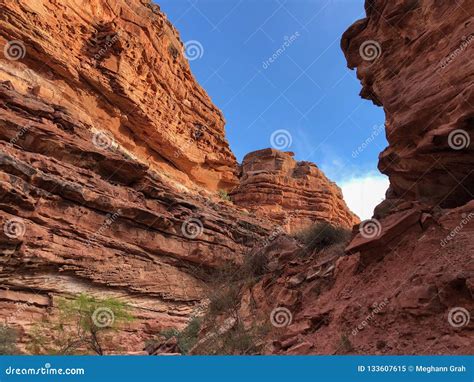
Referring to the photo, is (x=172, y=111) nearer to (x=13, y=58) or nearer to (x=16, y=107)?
(x=13, y=58)

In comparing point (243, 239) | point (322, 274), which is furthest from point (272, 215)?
point (322, 274)

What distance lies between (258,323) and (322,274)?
1.87 m

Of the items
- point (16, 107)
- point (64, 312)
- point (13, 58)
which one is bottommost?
point (64, 312)

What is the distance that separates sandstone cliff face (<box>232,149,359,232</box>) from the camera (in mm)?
44719

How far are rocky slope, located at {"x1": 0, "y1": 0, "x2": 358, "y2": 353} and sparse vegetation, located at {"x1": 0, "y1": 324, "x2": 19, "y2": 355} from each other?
693 mm

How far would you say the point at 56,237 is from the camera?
1562 centimetres

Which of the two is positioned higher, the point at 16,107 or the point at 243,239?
the point at 16,107

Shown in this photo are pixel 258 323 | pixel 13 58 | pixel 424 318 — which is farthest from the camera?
pixel 13 58
